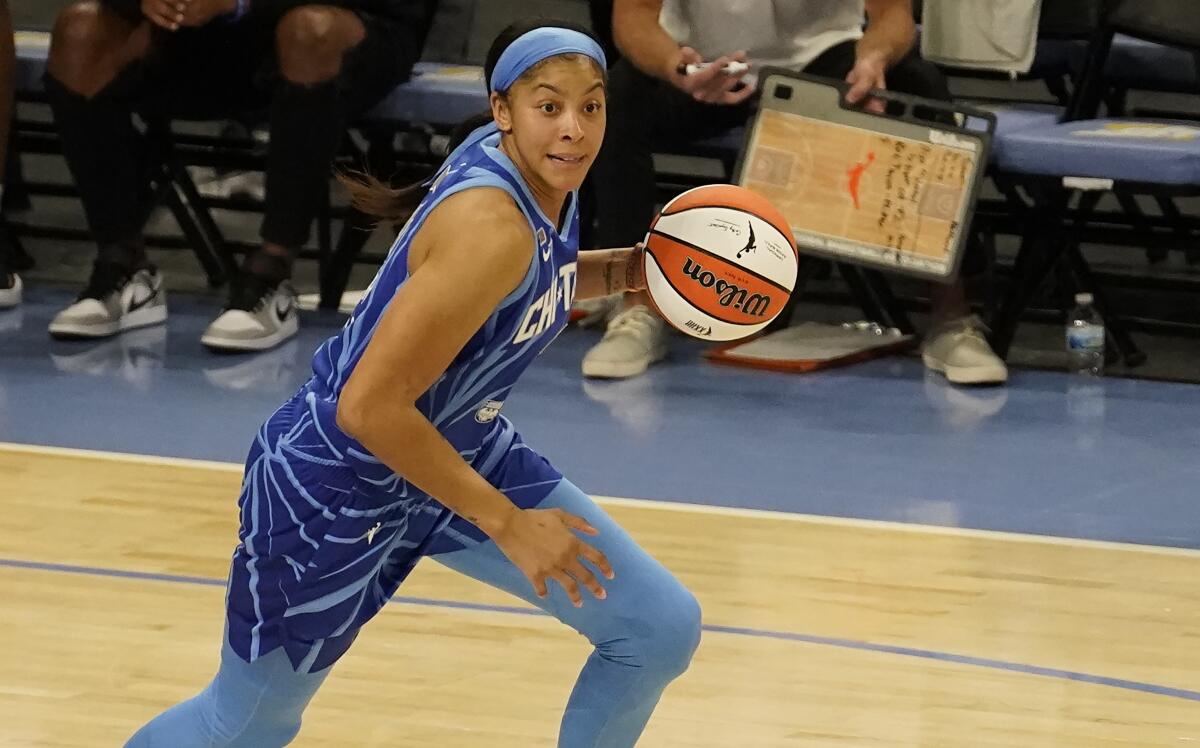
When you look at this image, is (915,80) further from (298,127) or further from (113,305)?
(113,305)

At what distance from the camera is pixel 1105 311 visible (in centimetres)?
602

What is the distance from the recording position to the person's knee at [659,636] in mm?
2508

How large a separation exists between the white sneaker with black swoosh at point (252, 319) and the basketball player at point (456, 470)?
3.37 m

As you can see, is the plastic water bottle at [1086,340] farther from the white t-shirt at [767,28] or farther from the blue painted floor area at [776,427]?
the white t-shirt at [767,28]

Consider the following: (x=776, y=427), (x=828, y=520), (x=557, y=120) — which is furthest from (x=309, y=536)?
(x=776, y=427)

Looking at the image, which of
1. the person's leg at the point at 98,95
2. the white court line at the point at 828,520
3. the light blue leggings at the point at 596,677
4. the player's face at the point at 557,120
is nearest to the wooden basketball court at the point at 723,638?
the white court line at the point at 828,520

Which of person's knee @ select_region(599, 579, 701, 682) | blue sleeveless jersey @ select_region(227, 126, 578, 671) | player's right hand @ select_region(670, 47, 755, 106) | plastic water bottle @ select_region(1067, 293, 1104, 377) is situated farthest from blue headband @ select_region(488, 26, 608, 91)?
plastic water bottle @ select_region(1067, 293, 1104, 377)

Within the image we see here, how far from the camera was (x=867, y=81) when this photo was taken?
18.1 ft

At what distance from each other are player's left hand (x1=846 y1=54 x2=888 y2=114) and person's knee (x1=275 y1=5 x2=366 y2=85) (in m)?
1.65

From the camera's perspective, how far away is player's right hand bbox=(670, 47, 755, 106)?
546 centimetres

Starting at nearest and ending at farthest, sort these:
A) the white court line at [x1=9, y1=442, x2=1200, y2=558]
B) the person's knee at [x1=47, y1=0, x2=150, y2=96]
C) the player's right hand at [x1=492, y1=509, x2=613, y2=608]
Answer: the player's right hand at [x1=492, y1=509, x2=613, y2=608], the white court line at [x1=9, y1=442, x2=1200, y2=558], the person's knee at [x1=47, y1=0, x2=150, y2=96]

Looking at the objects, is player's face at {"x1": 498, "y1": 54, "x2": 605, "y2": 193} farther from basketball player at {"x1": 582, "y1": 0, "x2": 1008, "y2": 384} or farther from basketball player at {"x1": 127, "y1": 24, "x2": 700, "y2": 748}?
basketball player at {"x1": 582, "y1": 0, "x2": 1008, "y2": 384}

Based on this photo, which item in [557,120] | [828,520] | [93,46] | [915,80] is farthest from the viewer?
[93,46]

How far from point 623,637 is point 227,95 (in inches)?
162
